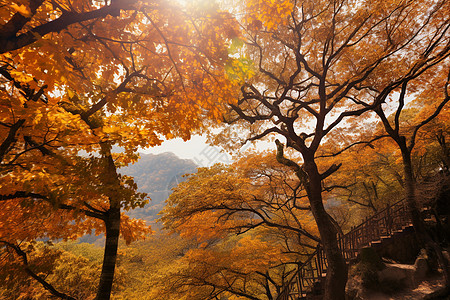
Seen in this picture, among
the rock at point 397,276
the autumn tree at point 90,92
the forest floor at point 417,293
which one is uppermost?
the autumn tree at point 90,92

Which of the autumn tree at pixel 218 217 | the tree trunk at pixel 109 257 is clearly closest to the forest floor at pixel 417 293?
the autumn tree at pixel 218 217

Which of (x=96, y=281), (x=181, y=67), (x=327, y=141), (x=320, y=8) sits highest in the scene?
(x=320, y=8)

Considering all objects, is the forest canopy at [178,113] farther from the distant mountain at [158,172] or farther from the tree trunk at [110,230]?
the distant mountain at [158,172]

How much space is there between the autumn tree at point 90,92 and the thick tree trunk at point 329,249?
15.0 ft

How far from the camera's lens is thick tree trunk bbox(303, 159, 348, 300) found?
17.1 feet

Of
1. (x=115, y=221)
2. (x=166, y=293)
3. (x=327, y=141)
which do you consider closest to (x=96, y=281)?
(x=166, y=293)

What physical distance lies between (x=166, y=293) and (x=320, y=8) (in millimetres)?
12477

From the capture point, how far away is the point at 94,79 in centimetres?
388

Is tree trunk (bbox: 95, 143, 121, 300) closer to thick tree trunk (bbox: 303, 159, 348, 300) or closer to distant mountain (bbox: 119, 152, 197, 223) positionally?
thick tree trunk (bbox: 303, 159, 348, 300)

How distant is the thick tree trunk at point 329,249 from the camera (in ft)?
17.1

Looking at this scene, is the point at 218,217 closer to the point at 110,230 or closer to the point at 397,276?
the point at 110,230

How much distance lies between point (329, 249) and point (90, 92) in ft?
24.0

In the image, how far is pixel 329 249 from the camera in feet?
18.2

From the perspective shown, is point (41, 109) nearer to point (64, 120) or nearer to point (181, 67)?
point (64, 120)
